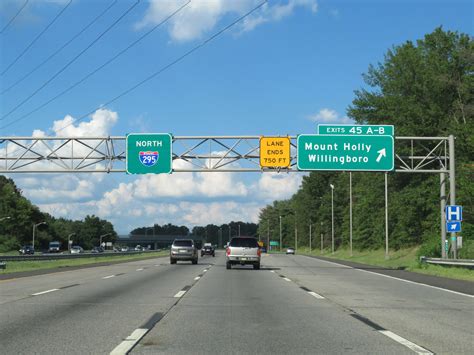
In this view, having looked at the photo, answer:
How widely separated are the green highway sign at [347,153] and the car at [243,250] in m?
5.19

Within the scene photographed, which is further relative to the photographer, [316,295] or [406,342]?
[316,295]

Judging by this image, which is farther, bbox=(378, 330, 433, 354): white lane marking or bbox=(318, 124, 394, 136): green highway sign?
bbox=(318, 124, 394, 136): green highway sign

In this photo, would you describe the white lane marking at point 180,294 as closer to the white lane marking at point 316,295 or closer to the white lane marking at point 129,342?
the white lane marking at point 316,295

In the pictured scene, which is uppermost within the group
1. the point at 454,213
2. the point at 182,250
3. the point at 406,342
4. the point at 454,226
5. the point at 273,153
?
the point at 273,153

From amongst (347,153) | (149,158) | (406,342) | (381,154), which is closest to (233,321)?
(406,342)

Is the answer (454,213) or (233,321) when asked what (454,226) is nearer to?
(454,213)

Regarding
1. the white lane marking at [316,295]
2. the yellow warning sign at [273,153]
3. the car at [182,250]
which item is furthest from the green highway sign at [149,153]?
the white lane marking at [316,295]

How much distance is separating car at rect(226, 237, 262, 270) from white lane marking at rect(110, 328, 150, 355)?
24.4 meters

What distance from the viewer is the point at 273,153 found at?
36.1 meters

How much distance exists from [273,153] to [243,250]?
5885 mm

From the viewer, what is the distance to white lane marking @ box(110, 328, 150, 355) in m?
8.41

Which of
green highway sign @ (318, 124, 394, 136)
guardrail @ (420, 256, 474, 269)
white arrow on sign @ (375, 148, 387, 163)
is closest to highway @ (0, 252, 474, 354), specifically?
guardrail @ (420, 256, 474, 269)

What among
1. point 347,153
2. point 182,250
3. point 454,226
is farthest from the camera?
point 182,250

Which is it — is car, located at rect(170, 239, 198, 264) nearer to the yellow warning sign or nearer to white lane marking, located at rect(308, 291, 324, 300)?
the yellow warning sign
